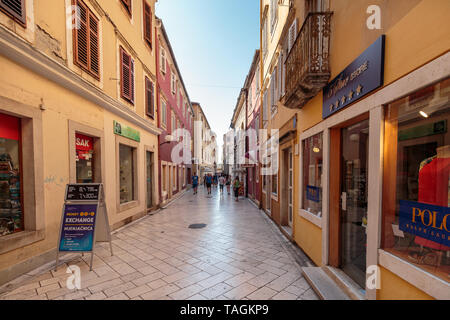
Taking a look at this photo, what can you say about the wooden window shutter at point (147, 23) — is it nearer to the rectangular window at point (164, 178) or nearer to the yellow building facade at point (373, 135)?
the rectangular window at point (164, 178)

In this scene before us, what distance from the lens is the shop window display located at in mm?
1987

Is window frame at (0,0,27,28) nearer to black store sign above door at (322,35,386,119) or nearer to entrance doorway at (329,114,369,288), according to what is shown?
black store sign above door at (322,35,386,119)

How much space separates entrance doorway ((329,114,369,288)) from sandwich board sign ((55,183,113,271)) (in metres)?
4.59

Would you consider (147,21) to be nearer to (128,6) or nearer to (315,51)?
(128,6)

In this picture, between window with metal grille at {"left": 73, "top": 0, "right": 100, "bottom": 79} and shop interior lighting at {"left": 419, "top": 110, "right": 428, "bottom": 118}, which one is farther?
window with metal grille at {"left": 73, "top": 0, "right": 100, "bottom": 79}

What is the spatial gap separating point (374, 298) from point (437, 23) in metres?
2.91

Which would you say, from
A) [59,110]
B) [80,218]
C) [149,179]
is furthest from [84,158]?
[149,179]

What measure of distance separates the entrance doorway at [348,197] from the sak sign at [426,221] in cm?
103

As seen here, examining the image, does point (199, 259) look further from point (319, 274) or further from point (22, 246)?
point (22, 246)

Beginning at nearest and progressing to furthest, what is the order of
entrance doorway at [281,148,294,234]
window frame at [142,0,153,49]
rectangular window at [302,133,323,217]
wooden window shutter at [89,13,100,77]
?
rectangular window at [302,133,323,217], wooden window shutter at [89,13,100,77], entrance doorway at [281,148,294,234], window frame at [142,0,153,49]

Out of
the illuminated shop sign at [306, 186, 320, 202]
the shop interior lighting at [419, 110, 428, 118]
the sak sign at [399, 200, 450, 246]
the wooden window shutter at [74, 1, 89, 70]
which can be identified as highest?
the wooden window shutter at [74, 1, 89, 70]

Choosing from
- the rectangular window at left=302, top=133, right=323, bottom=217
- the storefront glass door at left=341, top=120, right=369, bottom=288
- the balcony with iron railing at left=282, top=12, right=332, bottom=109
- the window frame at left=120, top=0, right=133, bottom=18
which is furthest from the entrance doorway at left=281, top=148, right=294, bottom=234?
the window frame at left=120, top=0, right=133, bottom=18
